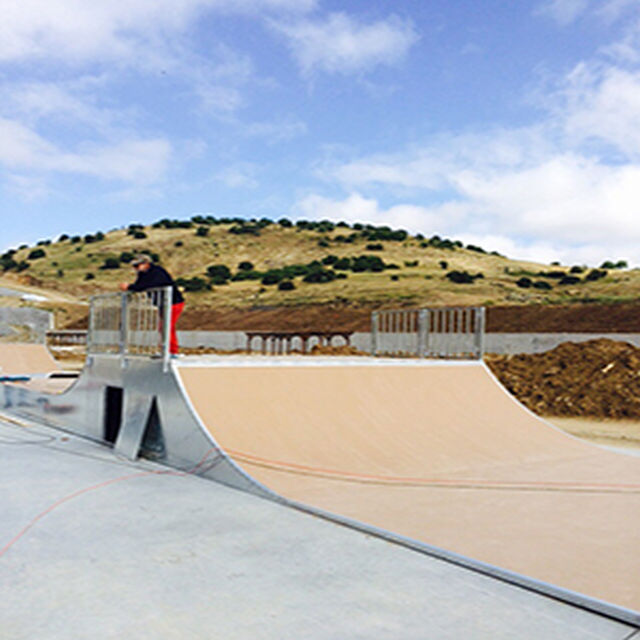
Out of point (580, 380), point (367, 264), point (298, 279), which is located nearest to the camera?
point (580, 380)

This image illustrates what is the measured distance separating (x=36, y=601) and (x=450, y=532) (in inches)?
106

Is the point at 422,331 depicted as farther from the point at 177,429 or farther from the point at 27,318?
the point at 27,318

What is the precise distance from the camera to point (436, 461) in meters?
A: 7.09

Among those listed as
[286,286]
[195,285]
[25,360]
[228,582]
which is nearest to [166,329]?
[228,582]

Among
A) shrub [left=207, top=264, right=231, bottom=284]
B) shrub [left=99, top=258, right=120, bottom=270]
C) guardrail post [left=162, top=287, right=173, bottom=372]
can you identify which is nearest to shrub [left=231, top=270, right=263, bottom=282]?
shrub [left=207, top=264, right=231, bottom=284]

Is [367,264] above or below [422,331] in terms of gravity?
above

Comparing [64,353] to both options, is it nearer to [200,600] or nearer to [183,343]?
[183,343]

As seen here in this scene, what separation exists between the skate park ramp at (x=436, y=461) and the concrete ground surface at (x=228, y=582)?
403 millimetres

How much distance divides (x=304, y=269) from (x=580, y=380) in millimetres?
57476

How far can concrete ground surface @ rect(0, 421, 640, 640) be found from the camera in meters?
3.10

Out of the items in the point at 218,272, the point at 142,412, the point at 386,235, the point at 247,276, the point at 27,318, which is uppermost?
the point at 386,235

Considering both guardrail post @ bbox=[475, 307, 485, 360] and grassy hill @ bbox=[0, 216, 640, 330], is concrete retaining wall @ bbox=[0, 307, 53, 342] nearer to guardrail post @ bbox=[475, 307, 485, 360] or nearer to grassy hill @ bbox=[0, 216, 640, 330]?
grassy hill @ bbox=[0, 216, 640, 330]

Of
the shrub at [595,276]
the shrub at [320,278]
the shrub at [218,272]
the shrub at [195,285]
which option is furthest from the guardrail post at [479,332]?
the shrub at [218,272]

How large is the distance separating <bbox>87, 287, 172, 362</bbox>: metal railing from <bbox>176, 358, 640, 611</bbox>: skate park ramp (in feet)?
2.33
